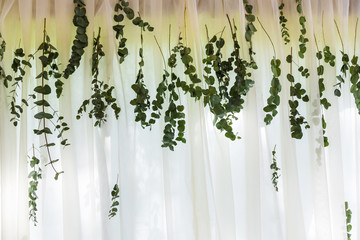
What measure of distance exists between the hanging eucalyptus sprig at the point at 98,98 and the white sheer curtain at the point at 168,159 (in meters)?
0.03

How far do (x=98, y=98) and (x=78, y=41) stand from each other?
0.22 metres

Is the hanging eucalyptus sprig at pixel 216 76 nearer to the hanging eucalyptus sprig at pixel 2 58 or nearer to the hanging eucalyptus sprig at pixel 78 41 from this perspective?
the hanging eucalyptus sprig at pixel 78 41

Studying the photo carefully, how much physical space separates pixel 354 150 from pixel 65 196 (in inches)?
45.1

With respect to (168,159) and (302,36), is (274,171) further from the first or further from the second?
(302,36)

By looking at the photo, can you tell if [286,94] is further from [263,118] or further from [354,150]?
[354,150]

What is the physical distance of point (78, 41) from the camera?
5.87ft

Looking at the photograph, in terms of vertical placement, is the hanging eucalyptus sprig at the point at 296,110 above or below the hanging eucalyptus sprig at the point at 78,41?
below

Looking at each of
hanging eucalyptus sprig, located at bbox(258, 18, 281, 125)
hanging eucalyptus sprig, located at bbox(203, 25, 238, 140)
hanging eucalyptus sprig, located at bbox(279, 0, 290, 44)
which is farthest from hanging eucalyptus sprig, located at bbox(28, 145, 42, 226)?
hanging eucalyptus sprig, located at bbox(279, 0, 290, 44)

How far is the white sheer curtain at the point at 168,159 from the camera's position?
5.89 ft

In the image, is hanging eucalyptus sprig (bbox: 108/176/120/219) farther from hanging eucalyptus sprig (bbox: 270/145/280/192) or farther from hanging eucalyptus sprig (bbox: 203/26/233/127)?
hanging eucalyptus sprig (bbox: 270/145/280/192)

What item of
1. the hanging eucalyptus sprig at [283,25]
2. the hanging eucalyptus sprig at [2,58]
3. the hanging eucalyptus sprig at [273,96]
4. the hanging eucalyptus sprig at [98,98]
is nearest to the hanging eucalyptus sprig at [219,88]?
the hanging eucalyptus sprig at [273,96]

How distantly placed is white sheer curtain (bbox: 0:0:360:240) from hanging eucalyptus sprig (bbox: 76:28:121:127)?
0.11ft

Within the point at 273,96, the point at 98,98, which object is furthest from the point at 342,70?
the point at 98,98

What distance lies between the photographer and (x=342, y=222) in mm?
1897
